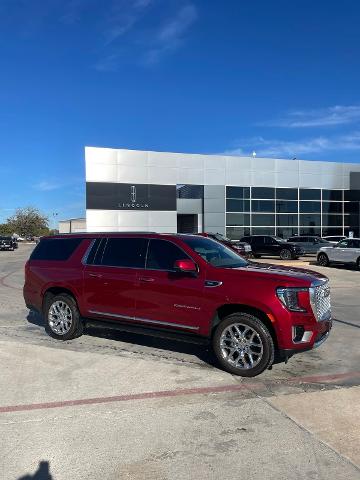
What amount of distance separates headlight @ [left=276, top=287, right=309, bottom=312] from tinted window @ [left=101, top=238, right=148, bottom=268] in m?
2.15

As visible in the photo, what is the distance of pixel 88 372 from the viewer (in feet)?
20.5

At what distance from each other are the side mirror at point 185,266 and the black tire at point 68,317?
89.1 inches

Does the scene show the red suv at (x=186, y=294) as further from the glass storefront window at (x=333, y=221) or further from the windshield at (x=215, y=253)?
the glass storefront window at (x=333, y=221)

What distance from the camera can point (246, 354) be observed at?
612 centimetres

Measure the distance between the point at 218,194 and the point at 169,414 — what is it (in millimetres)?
30760

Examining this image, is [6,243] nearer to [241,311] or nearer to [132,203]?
[132,203]

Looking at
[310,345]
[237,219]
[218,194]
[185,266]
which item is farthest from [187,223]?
[310,345]

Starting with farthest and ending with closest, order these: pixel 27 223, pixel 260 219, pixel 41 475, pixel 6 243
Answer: pixel 27 223 → pixel 6 243 → pixel 260 219 → pixel 41 475

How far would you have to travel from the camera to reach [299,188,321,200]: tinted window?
122 ft

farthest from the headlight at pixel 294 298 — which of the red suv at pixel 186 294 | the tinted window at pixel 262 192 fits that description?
the tinted window at pixel 262 192

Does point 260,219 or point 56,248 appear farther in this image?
point 260,219

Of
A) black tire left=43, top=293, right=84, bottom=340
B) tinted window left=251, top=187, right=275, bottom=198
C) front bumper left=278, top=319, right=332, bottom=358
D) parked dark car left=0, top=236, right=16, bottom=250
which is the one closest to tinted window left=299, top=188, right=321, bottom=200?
tinted window left=251, top=187, right=275, bottom=198

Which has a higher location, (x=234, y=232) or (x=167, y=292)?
(x=234, y=232)

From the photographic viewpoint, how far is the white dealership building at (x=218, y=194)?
107ft
